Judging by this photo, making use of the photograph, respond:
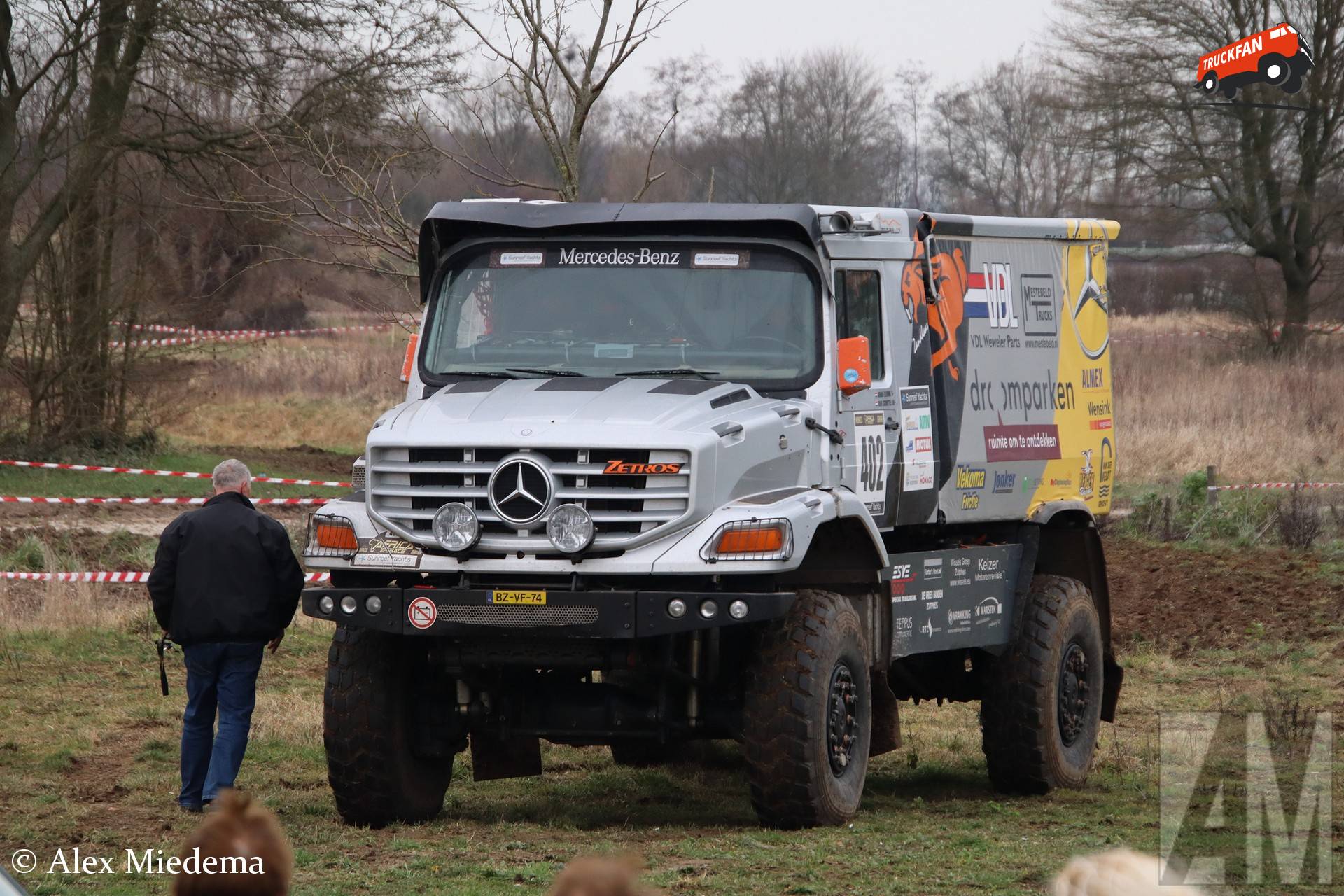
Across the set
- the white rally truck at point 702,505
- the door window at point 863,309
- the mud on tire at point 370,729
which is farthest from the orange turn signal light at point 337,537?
the door window at point 863,309

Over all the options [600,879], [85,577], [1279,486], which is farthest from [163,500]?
[600,879]

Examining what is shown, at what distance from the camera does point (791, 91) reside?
51.2 meters

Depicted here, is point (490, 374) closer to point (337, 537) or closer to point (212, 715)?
point (337, 537)

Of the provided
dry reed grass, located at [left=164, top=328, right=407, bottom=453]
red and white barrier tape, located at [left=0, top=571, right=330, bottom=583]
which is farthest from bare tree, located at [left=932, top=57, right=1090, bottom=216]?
red and white barrier tape, located at [left=0, top=571, right=330, bottom=583]

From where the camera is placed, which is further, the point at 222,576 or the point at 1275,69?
the point at 1275,69

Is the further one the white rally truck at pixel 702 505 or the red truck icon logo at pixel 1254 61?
the red truck icon logo at pixel 1254 61

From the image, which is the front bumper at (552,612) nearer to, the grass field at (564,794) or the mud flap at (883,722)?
the grass field at (564,794)

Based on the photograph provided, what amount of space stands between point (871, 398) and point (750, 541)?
1.60m

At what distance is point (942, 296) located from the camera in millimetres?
9797

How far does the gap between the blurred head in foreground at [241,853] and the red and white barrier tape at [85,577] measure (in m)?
12.6

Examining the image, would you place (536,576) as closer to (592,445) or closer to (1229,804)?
(592,445)

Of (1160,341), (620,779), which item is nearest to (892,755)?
(620,779)

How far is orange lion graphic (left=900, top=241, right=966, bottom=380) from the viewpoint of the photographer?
9484mm

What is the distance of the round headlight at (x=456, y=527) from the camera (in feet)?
25.7
